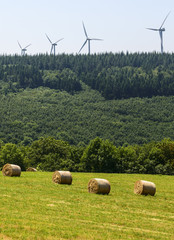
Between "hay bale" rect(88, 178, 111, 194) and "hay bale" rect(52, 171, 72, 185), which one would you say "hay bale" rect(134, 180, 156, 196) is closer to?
"hay bale" rect(88, 178, 111, 194)

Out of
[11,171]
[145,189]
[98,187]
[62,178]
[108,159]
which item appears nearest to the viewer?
[98,187]

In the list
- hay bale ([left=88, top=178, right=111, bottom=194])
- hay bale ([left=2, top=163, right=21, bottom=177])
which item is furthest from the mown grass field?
hay bale ([left=2, top=163, right=21, bottom=177])

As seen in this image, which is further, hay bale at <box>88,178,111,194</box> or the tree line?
the tree line

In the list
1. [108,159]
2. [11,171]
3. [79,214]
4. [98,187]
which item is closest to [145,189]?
[98,187]

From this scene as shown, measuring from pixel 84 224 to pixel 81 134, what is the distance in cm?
17187

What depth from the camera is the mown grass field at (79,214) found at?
24141 mm

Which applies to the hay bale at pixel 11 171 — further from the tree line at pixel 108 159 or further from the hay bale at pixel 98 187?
the tree line at pixel 108 159

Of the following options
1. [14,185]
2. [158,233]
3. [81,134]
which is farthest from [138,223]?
[81,134]

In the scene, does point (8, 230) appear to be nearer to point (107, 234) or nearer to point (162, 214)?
point (107, 234)

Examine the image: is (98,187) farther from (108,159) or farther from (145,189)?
(108,159)

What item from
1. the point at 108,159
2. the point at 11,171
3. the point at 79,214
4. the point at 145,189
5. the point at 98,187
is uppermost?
the point at 79,214

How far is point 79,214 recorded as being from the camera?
29.7 m

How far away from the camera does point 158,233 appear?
1043 inches

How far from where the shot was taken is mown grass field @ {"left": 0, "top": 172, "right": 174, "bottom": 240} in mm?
24141
